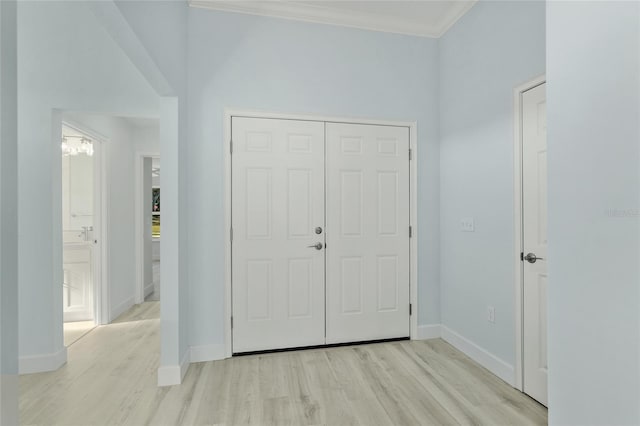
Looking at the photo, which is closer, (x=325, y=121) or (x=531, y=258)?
(x=531, y=258)

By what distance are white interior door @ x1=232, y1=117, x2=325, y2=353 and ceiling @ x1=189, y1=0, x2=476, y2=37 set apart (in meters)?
0.92

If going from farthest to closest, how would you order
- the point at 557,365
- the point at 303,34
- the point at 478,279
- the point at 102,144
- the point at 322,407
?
1. the point at 102,144
2. the point at 303,34
3. the point at 478,279
4. the point at 322,407
5. the point at 557,365

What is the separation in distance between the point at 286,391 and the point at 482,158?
2.27 m

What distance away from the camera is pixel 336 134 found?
293 centimetres

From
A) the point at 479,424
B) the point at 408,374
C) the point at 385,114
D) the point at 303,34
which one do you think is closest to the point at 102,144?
the point at 303,34

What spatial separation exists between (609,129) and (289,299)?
238 cm

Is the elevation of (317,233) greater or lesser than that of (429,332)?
greater

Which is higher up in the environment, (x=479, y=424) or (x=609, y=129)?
(x=609, y=129)

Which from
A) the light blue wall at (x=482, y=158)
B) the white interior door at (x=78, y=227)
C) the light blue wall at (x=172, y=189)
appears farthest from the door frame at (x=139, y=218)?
the light blue wall at (x=482, y=158)

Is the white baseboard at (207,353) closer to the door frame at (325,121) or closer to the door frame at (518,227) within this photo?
the door frame at (325,121)

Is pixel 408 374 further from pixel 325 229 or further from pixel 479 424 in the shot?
pixel 325 229

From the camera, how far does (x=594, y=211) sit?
1255 mm

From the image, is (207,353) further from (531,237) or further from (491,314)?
(531,237)

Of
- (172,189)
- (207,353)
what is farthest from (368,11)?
(207,353)
